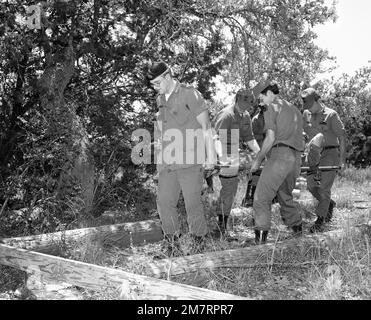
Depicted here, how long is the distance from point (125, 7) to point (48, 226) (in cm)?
341

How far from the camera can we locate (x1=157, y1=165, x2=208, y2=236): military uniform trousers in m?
5.06

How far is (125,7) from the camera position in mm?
7168

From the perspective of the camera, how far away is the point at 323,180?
6.46m

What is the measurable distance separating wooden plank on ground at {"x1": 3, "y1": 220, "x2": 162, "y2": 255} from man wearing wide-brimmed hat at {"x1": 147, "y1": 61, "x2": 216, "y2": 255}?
33.5 inches

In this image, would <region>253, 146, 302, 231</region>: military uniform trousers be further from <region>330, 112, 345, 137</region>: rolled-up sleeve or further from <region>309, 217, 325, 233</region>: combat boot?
<region>330, 112, 345, 137</region>: rolled-up sleeve

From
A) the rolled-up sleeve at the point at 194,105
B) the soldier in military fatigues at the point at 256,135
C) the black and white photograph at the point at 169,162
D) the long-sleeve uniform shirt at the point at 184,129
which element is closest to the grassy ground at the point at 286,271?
Answer: the black and white photograph at the point at 169,162

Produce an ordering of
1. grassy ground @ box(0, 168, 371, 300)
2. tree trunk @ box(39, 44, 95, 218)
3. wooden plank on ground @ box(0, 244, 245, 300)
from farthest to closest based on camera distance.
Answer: tree trunk @ box(39, 44, 95, 218) → grassy ground @ box(0, 168, 371, 300) → wooden plank on ground @ box(0, 244, 245, 300)

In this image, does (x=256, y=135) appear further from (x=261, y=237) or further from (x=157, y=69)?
(x=157, y=69)

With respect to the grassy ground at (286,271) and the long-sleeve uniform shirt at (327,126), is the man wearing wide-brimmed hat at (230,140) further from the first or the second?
the long-sleeve uniform shirt at (327,126)

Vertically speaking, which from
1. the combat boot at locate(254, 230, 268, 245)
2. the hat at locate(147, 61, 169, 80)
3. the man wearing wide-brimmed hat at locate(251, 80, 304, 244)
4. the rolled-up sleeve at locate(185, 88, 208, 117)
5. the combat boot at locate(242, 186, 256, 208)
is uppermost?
the hat at locate(147, 61, 169, 80)

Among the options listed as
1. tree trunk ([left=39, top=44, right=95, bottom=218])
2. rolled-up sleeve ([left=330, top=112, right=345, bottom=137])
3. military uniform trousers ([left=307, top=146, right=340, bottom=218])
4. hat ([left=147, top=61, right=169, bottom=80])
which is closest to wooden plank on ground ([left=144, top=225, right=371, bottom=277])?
military uniform trousers ([left=307, top=146, right=340, bottom=218])
